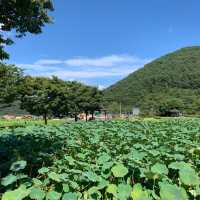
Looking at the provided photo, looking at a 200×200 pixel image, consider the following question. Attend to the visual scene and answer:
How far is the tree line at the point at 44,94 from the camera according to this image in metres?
44.1

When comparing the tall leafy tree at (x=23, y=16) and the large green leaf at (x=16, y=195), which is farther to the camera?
the tall leafy tree at (x=23, y=16)

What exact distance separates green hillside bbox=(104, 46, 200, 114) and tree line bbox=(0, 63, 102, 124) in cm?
3892

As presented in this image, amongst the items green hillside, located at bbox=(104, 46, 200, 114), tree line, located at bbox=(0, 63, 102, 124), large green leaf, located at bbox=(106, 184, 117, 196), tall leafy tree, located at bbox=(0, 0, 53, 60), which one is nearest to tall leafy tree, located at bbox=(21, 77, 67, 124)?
tree line, located at bbox=(0, 63, 102, 124)

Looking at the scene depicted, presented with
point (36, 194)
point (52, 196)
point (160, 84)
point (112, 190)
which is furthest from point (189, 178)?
point (160, 84)

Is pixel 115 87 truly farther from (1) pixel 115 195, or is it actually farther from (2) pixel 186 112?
(1) pixel 115 195

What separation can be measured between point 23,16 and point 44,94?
49.6 m

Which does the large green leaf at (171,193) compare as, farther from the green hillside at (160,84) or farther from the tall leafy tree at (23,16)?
the green hillside at (160,84)

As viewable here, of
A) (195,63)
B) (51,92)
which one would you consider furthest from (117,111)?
(51,92)

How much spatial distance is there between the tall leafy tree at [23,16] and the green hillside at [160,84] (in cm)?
10521

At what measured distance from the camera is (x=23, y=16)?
11.1 metres

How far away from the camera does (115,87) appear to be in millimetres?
155125

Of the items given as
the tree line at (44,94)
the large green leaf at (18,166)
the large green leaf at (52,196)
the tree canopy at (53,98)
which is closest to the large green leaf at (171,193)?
the large green leaf at (52,196)

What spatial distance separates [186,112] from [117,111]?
2285 centimetres

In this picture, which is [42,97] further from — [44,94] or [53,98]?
[53,98]
